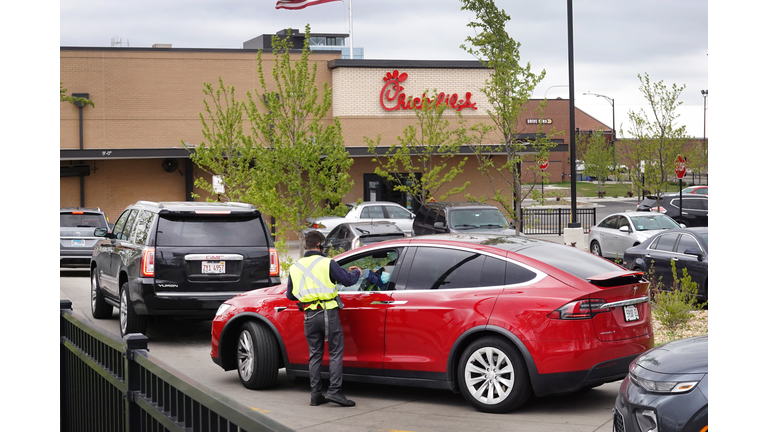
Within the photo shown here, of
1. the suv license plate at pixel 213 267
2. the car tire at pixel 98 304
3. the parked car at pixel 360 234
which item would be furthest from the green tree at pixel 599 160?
the suv license plate at pixel 213 267

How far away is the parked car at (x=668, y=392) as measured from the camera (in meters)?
4.55

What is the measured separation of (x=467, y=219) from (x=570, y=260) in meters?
13.4

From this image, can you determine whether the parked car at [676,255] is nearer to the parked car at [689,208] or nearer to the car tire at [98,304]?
the car tire at [98,304]

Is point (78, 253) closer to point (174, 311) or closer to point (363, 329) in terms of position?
point (174, 311)

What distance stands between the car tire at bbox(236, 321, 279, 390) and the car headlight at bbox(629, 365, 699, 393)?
4223 millimetres

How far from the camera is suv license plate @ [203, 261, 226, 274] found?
10.5 metres

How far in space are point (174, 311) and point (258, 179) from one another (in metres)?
8.02

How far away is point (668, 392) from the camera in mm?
4758

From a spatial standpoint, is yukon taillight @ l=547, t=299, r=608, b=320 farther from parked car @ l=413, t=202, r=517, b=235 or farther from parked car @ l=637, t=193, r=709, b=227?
parked car @ l=637, t=193, r=709, b=227

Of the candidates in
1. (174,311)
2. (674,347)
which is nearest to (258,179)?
(174,311)

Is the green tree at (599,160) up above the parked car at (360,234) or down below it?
above

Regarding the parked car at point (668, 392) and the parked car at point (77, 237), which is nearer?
the parked car at point (668, 392)

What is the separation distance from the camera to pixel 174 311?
1037 centimetres

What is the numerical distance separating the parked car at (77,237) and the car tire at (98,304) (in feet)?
22.0
